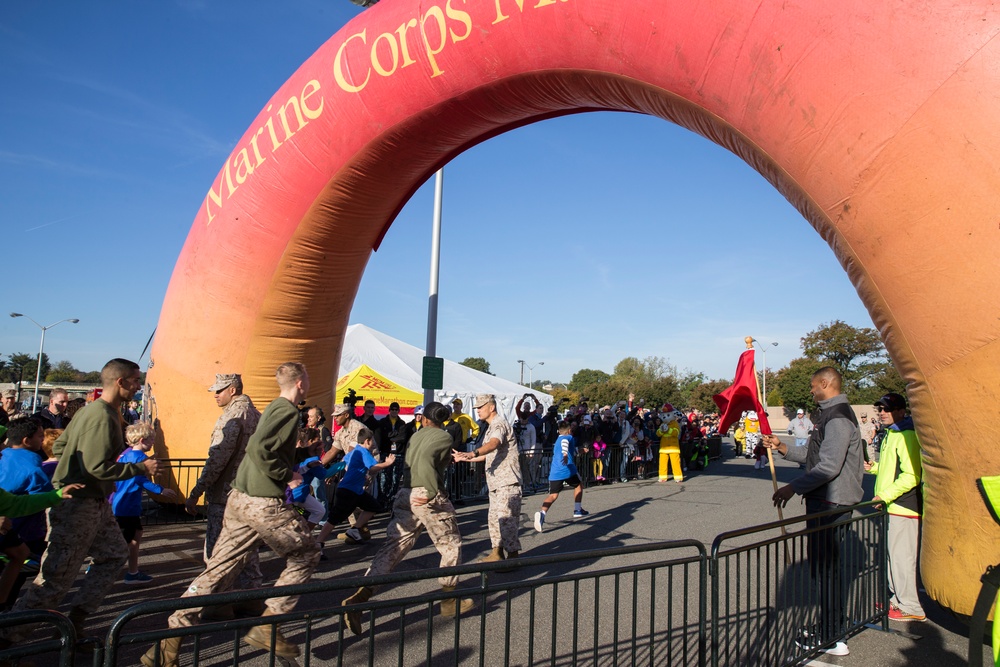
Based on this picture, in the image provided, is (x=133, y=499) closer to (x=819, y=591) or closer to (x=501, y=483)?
(x=501, y=483)

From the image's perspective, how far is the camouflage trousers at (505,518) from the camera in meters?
7.08

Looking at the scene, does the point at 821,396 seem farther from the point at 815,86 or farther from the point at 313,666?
the point at 313,666

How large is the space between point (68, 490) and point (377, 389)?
46.9 feet

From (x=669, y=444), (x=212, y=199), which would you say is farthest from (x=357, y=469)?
(x=669, y=444)

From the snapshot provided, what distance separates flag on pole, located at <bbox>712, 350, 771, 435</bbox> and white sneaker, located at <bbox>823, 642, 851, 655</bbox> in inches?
60.1

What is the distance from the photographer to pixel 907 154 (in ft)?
14.4

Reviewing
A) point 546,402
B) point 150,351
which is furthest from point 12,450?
point 546,402

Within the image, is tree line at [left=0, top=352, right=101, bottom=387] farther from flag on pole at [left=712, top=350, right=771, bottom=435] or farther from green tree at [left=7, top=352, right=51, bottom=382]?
flag on pole at [left=712, top=350, right=771, bottom=435]

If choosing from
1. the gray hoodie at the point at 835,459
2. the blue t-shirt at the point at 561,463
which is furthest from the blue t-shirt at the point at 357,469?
the gray hoodie at the point at 835,459

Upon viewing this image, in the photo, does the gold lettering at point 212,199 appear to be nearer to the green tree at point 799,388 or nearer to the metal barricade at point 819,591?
the metal barricade at point 819,591

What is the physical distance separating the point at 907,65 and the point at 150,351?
9.48m

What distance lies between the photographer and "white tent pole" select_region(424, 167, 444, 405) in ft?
45.9

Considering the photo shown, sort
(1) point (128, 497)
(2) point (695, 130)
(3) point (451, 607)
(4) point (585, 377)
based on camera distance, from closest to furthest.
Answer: (3) point (451, 607)
(1) point (128, 497)
(2) point (695, 130)
(4) point (585, 377)

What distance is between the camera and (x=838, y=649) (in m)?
4.84
